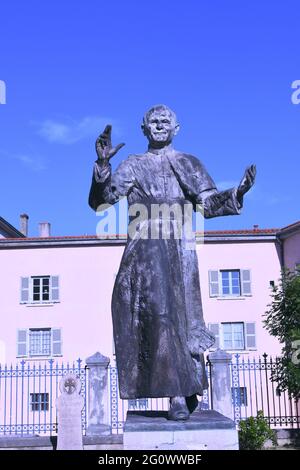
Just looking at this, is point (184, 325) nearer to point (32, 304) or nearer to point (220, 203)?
point (220, 203)

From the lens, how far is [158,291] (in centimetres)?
438

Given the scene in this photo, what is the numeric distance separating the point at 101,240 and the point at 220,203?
28878 mm

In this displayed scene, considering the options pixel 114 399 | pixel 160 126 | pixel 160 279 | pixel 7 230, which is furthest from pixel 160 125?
pixel 7 230

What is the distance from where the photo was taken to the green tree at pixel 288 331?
19.3 m

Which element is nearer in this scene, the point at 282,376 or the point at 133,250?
the point at 133,250

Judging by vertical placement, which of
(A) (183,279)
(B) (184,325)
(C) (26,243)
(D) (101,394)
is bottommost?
(D) (101,394)

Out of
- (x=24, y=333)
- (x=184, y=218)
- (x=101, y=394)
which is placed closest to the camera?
(x=184, y=218)

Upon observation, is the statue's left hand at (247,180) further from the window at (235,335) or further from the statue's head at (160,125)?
the window at (235,335)

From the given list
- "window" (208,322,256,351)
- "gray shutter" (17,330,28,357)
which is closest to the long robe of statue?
"window" (208,322,256,351)

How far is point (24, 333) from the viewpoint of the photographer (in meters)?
32.7
